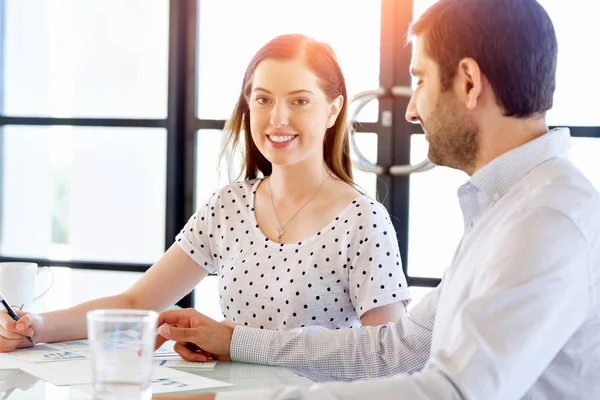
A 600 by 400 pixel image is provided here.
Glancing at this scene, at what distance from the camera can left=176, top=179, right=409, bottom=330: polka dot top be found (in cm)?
180

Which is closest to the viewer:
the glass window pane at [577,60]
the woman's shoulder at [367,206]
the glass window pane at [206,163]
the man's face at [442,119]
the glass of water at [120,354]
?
the glass of water at [120,354]

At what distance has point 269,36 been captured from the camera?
3.33 meters

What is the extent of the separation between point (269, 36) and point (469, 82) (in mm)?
2174

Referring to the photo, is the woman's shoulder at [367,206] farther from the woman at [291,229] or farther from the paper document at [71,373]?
the paper document at [71,373]

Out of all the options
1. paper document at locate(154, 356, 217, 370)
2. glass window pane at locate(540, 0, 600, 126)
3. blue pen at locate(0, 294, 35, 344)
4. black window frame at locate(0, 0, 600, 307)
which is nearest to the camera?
paper document at locate(154, 356, 217, 370)

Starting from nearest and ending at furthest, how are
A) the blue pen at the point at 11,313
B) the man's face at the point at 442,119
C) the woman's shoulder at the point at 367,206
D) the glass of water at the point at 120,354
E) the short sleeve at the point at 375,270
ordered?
the glass of water at the point at 120,354, the man's face at the point at 442,119, the blue pen at the point at 11,313, the short sleeve at the point at 375,270, the woman's shoulder at the point at 367,206

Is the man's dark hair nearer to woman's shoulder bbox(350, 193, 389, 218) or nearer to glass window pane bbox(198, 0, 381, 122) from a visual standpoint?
woman's shoulder bbox(350, 193, 389, 218)

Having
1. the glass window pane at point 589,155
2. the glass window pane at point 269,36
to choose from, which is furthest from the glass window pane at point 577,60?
the glass window pane at point 269,36

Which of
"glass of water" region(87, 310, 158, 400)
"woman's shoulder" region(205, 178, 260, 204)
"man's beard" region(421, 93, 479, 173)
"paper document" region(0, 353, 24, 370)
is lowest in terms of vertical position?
"paper document" region(0, 353, 24, 370)

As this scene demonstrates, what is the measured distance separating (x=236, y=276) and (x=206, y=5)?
1810 mm

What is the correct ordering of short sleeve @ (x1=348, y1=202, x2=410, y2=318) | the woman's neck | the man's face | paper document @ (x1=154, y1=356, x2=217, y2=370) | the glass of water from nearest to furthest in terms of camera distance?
the glass of water < the man's face < paper document @ (x1=154, y1=356, x2=217, y2=370) < short sleeve @ (x1=348, y1=202, x2=410, y2=318) < the woman's neck

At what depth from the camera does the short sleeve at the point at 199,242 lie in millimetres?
2021

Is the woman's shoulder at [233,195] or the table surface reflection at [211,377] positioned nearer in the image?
the table surface reflection at [211,377]

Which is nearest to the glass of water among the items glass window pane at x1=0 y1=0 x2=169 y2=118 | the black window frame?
the black window frame
